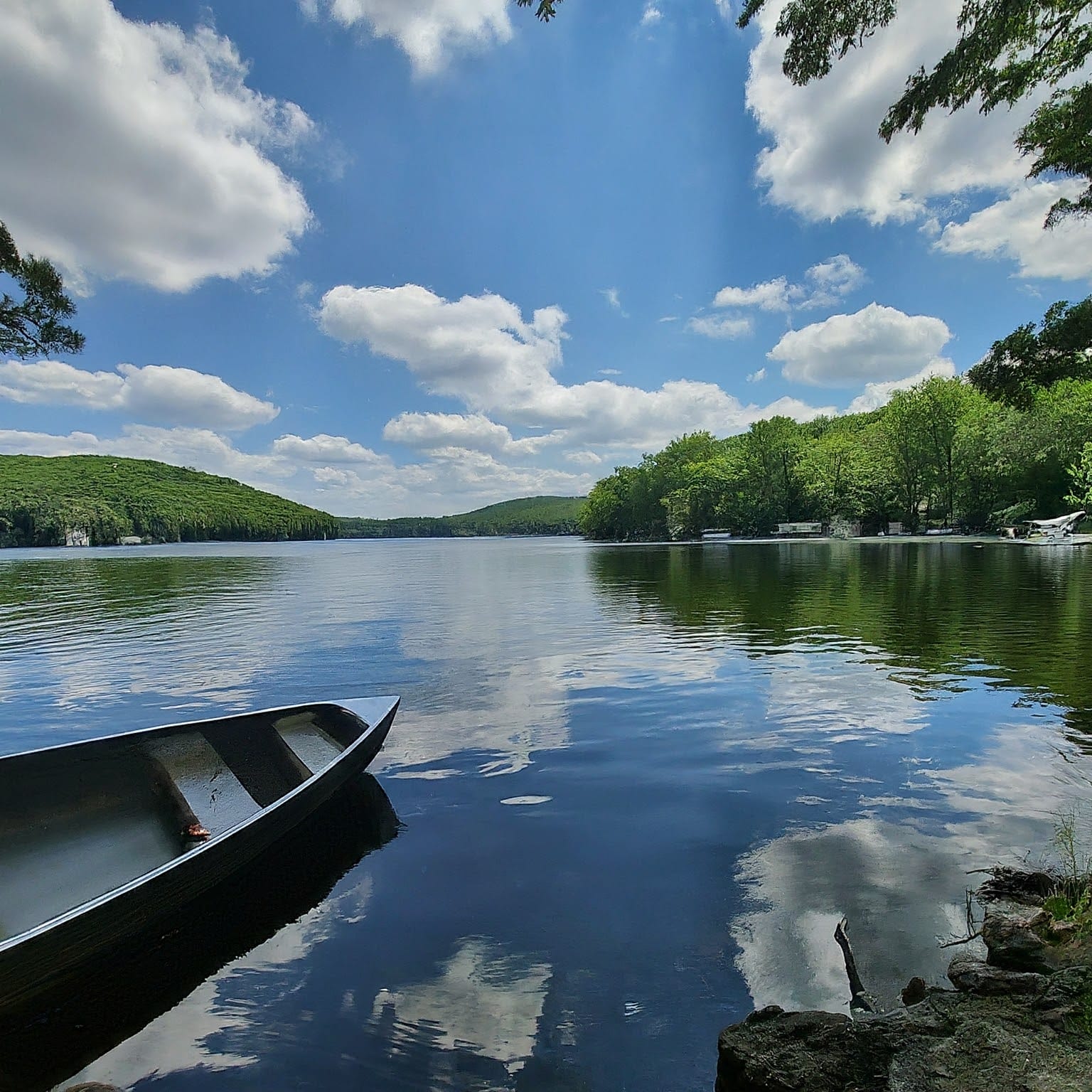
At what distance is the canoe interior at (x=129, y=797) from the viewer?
20.3ft

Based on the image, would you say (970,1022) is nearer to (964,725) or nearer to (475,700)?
(964,725)

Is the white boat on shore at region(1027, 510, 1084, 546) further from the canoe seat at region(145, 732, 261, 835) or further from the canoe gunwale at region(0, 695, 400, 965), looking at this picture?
the canoe seat at region(145, 732, 261, 835)

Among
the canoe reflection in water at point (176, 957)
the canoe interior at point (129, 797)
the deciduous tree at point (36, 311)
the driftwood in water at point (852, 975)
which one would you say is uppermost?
the deciduous tree at point (36, 311)

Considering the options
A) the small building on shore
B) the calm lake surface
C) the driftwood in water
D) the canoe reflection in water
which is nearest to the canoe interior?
the canoe reflection in water

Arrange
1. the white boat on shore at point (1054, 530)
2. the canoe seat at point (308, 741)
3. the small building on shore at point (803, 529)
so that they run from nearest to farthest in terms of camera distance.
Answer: the canoe seat at point (308, 741) < the white boat on shore at point (1054, 530) < the small building on shore at point (803, 529)

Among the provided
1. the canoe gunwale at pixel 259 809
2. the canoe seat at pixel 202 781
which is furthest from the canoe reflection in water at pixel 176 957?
the canoe seat at pixel 202 781

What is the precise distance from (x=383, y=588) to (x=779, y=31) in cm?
3727

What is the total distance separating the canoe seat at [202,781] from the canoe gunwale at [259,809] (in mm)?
187

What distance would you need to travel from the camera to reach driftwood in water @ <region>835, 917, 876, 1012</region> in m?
4.51

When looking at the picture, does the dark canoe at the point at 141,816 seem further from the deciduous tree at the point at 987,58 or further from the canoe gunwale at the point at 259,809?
the deciduous tree at the point at 987,58

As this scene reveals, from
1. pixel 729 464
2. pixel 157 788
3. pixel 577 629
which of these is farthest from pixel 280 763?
pixel 729 464

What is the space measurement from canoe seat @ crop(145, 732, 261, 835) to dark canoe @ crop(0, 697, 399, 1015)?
0.02 meters

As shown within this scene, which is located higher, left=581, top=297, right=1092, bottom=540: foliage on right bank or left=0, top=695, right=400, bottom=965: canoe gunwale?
left=581, top=297, right=1092, bottom=540: foliage on right bank

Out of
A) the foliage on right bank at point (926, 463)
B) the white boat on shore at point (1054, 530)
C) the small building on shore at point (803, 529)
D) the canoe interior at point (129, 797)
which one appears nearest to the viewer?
the canoe interior at point (129, 797)
